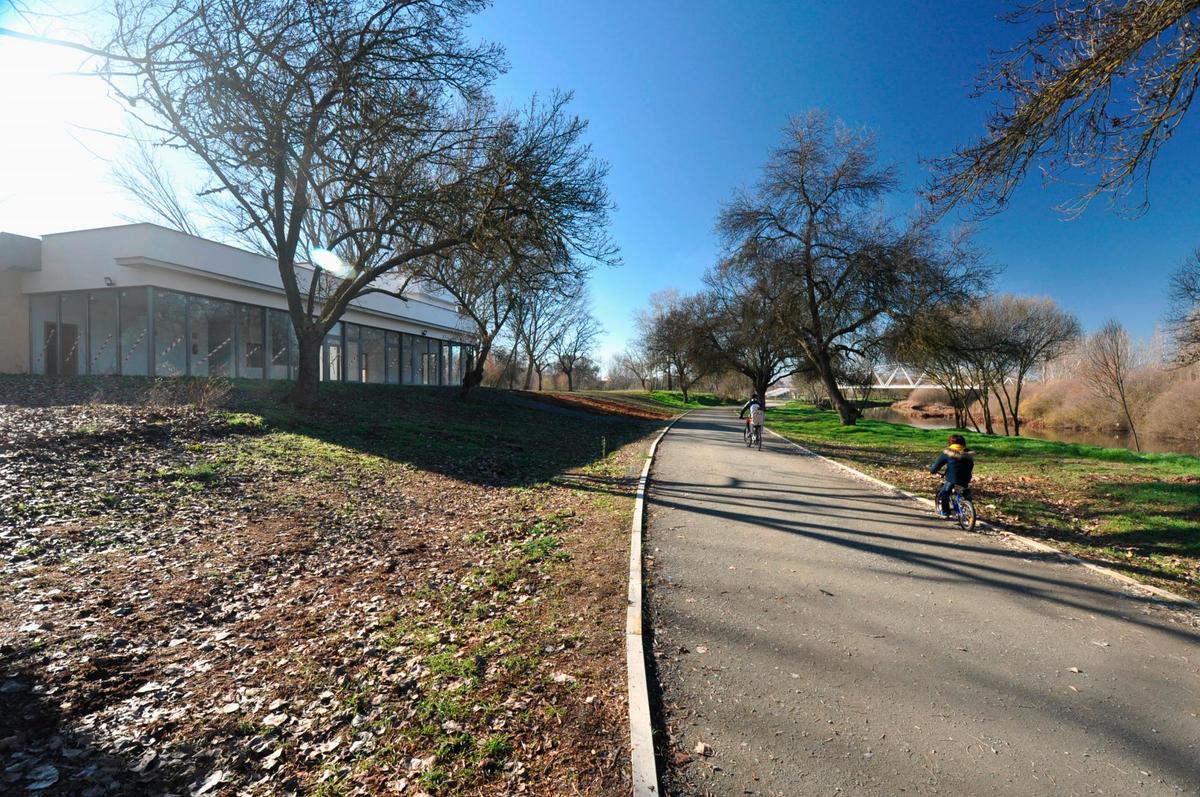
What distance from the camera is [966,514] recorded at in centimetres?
733

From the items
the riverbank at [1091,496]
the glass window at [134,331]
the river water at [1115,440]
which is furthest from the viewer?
the river water at [1115,440]

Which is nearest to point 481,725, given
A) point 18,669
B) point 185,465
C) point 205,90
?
point 18,669

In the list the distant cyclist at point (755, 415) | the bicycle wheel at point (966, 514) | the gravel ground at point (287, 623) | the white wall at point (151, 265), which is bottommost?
the gravel ground at point (287, 623)

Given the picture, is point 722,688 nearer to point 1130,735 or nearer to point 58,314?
point 1130,735

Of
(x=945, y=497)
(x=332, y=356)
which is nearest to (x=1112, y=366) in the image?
(x=945, y=497)

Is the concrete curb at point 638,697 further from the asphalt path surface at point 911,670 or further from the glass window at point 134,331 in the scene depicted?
the glass window at point 134,331

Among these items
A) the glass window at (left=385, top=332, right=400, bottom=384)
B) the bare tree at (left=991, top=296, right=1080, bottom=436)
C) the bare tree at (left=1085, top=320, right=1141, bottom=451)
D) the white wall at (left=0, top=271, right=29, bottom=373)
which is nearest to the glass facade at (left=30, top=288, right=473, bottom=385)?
the white wall at (left=0, top=271, right=29, bottom=373)

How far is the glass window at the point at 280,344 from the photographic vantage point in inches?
906

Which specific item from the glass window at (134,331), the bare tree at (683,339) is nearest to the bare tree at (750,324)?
the bare tree at (683,339)

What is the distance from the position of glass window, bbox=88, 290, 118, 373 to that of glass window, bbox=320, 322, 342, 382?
781 centimetres

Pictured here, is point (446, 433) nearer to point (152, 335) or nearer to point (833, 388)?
point (152, 335)

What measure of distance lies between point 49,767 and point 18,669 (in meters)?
1.29

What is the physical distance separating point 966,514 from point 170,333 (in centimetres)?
2279

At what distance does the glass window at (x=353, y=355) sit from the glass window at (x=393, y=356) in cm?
280
